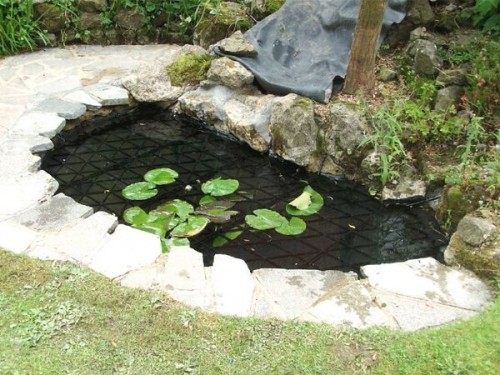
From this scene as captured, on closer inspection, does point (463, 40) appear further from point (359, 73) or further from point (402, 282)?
point (402, 282)

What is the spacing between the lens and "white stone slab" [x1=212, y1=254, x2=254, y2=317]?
3723 mm

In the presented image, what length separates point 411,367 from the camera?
3.28 metres

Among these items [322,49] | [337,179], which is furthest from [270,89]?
[337,179]

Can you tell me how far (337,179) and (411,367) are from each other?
2.69 meters

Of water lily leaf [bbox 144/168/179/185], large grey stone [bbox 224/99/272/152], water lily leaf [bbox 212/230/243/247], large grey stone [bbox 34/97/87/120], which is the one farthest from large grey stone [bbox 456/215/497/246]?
large grey stone [bbox 34/97/87/120]

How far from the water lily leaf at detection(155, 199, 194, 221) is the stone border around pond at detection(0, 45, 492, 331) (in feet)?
2.10

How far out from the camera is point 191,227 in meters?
4.80

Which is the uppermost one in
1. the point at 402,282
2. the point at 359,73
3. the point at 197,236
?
the point at 359,73

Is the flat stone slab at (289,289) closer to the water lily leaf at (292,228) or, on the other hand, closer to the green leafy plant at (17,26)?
the water lily leaf at (292,228)

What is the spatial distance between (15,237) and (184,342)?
1.60 metres

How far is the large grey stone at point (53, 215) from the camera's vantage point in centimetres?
437

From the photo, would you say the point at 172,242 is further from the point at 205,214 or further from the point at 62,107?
the point at 62,107

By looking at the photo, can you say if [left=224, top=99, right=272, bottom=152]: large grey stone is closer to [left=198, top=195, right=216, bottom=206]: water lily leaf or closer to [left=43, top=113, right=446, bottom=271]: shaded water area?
[left=43, top=113, right=446, bottom=271]: shaded water area

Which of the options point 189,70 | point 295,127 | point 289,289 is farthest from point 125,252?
point 189,70
